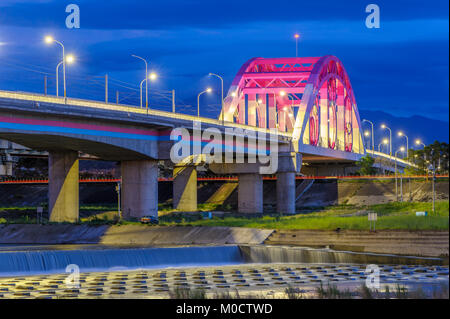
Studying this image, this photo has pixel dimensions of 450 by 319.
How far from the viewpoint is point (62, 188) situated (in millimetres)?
75750

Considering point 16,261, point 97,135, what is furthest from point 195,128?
point 16,261

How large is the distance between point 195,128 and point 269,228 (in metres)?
19.9

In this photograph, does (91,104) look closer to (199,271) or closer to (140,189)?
(140,189)

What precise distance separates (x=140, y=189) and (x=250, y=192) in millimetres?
28591

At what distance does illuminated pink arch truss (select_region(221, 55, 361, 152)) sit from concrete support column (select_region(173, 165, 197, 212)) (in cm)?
1492

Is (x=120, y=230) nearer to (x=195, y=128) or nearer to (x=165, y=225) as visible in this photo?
(x=165, y=225)

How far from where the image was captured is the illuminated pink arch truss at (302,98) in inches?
4574

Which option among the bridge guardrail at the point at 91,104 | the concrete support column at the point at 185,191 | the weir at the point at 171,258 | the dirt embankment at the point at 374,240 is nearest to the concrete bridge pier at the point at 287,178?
the concrete support column at the point at 185,191

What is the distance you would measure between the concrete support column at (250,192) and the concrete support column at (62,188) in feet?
104

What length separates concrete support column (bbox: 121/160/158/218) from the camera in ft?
251

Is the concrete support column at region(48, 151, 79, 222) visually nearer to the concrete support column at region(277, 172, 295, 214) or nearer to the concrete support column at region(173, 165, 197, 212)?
the concrete support column at region(173, 165, 197, 212)

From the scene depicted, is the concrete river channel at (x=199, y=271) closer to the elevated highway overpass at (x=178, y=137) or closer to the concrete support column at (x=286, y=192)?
the elevated highway overpass at (x=178, y=137)

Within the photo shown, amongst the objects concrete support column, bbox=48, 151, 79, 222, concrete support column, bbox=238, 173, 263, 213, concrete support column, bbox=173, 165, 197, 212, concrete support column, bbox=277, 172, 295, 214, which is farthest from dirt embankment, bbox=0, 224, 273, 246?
concrete support column, bbox=277, 172, 295, 214
